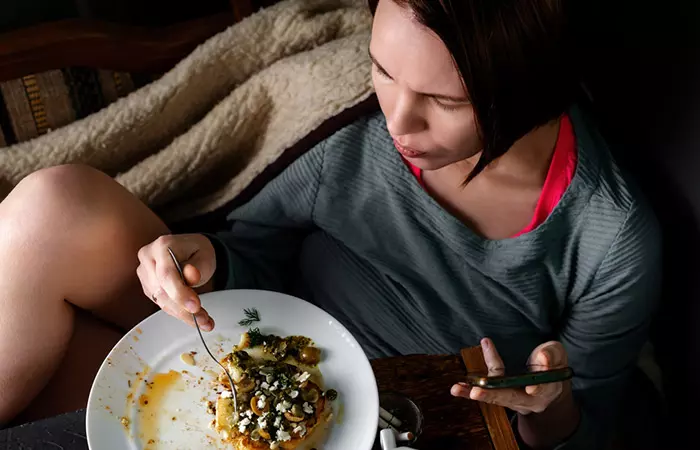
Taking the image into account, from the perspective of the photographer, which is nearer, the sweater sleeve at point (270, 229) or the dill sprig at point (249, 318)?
the dill sprig at point (249, 318)

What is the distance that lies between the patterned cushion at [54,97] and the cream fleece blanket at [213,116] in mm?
57

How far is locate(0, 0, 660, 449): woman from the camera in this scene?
723 mm

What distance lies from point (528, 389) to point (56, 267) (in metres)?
0.54

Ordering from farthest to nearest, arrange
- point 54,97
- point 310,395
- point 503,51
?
point 54,97 → point 310,395 → point 503,51

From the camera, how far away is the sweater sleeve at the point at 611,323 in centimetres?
81

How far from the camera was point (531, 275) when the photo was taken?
0.87 m

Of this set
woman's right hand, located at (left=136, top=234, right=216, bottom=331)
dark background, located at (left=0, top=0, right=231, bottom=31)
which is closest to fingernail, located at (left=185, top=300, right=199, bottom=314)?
woman's right hand, located at (left=136, top=234, right=216, bottom=331)

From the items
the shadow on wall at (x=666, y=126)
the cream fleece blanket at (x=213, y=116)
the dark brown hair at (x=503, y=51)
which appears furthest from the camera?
the cream fleece blanket at (x=213, y=116)

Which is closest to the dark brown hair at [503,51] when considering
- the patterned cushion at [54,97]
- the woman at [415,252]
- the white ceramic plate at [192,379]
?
the woman at [415,252]

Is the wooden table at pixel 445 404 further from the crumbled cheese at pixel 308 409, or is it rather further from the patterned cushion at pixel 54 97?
the patterned cushion at pixel 54 97

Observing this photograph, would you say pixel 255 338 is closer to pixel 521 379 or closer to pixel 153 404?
pixel 153 404

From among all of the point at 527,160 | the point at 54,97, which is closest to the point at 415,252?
the point at 527,160

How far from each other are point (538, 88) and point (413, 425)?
1.15 ft

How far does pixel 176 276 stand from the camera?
2.41ft
